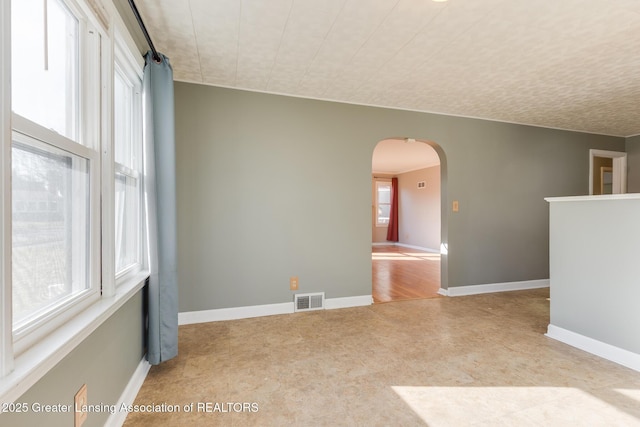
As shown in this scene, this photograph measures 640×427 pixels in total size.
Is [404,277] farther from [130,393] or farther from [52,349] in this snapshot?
[52,349]

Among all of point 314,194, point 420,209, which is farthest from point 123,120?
point 420,209

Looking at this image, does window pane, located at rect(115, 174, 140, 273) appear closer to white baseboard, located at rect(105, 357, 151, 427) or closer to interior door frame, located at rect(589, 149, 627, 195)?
white baseboard, located at rect(105, 357, 151, 427)

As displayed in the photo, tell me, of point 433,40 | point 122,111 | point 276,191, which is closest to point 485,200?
point 433,40

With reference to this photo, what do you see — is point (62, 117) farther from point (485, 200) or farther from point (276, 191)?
point (485, 200)

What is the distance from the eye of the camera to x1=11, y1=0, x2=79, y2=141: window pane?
90 centimetres

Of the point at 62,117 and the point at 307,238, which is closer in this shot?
the point at 62,117

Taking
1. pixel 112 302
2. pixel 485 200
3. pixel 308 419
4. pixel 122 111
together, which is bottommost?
pixel 308 419

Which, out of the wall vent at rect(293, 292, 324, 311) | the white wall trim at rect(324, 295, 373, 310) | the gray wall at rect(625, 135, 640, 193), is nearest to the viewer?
the wall vent at rect(293, 292, 324, 311)

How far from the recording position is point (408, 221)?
9.24 meters

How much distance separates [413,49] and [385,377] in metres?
2.50

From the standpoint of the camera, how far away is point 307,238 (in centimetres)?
323

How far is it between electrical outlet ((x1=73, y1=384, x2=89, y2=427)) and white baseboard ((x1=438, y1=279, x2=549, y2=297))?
12.3 ft

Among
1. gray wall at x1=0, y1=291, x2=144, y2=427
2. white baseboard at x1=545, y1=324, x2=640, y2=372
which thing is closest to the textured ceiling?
gray wall at x1=0, y1=291, x2=144, y2=427

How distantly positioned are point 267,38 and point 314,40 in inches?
14.1
